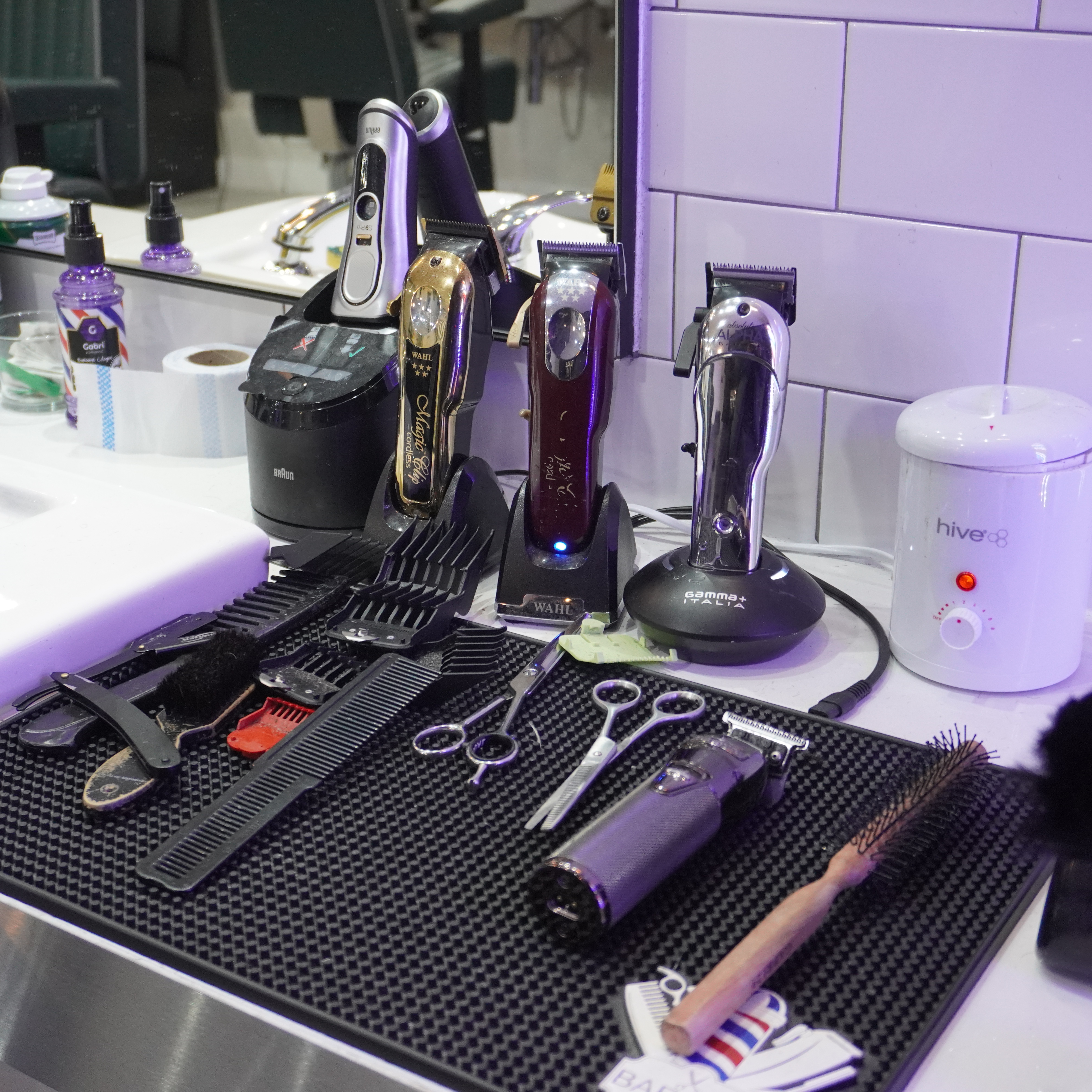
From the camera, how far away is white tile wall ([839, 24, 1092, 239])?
756 mm

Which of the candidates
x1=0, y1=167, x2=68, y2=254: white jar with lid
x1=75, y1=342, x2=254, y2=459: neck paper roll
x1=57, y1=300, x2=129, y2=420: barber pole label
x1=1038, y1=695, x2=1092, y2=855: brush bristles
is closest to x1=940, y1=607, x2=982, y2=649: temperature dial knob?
x1=1038, y1=695, x2=1092, y2=855: brush bristles

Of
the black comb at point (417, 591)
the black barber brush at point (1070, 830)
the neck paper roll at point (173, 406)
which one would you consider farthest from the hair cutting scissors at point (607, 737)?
the neck paper roll at point (173, 406)

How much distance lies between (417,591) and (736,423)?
23cm

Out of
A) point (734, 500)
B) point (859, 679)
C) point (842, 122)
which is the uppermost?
point (842, 122)

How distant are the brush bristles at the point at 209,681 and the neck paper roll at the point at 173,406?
14.9 inches

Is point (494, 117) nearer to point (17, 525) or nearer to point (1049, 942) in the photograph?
point (17, 525)

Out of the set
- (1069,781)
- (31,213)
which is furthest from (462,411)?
(31,213)

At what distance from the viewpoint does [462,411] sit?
2.85ft

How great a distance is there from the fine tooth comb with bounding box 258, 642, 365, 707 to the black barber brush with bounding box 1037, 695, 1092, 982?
39 cm

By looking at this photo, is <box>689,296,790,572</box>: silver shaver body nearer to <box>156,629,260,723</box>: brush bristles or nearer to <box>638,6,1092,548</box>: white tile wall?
<box>638,6,1092,548</box>: white tile wall

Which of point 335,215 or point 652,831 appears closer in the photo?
point 652,831

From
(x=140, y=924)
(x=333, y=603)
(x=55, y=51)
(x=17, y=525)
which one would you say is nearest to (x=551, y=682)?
(x=333, y=603)

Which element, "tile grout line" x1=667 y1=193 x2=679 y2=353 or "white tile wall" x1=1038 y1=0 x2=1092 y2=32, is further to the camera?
"tile grout line" x1=667 y1=193 x2=679 y2=353

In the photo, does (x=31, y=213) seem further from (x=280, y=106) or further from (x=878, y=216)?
(x=878, y=216)
